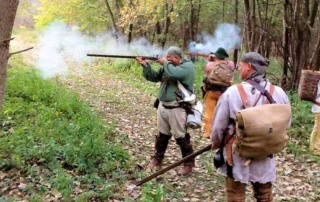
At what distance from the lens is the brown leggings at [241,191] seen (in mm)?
4645

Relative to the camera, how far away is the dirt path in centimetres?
659

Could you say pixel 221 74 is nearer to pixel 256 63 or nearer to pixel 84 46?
pixel 256 63

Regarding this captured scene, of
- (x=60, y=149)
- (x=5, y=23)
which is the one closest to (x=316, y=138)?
(x=60, y=149)

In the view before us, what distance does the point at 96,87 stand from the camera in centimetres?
1678

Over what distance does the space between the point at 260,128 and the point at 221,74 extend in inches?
143

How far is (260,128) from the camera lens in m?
4.10

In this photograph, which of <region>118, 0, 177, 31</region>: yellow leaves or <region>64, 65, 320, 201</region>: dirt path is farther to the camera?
<region>118, 0, 177, 31</region>: yellow leaves

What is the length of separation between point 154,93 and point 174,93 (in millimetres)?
8983

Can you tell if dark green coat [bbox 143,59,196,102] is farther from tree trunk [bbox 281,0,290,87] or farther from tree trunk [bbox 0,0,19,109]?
tree trunk [bbox 281,0,290,87]

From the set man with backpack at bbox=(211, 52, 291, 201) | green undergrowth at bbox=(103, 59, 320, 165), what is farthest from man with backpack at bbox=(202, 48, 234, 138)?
man with backpack at bbox=(211, 52, 291, 201)

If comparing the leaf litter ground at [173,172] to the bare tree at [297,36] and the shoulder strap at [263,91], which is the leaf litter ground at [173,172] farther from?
the bare tree at [297,36]

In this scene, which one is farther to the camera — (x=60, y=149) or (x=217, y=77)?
(x=217, y=77)

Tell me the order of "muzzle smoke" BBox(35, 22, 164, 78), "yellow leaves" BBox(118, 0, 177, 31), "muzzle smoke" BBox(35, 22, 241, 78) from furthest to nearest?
"yellow leaves" BBox(118, 0, 177, 31)
"muzzle smoke" BBox(35, 22, 241, 78)
"muzzle smoke" BBox(35, 22, 164, 78)

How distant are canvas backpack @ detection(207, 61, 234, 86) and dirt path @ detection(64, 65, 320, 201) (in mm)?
1684
